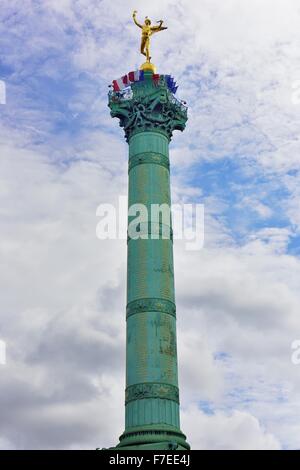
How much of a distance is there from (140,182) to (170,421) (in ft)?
59.9

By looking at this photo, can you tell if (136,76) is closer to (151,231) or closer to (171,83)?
(171,83)

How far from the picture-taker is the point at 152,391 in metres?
44.1

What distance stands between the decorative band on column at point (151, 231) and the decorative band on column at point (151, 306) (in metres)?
4.95

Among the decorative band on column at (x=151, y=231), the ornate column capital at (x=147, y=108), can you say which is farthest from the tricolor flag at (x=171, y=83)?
the decorative band on column at (x=151, y=231)

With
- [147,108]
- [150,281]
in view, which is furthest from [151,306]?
[147,108]

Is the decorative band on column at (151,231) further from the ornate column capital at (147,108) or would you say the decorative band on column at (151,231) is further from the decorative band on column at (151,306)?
the ornate column capital at (147,108)

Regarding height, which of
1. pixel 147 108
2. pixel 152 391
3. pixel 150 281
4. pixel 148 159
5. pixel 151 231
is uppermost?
pixel 147 108

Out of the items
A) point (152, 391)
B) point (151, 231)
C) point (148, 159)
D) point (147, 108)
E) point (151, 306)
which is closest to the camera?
point (152, 391)

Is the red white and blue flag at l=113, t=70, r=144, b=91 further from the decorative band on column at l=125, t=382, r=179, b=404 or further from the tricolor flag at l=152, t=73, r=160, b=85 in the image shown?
the decorative band on column at l=125, t=382, r=179, b=404

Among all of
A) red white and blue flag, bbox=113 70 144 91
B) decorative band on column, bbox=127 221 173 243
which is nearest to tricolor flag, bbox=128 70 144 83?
red white and blue flag, bbox=113 70 144 91

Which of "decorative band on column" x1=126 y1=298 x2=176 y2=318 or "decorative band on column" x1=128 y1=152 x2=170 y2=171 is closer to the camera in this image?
"decorative band on column" x1=126 y1=298 x2=176 y2=318

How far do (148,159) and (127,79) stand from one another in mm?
8242

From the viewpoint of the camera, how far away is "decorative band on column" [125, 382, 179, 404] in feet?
145
